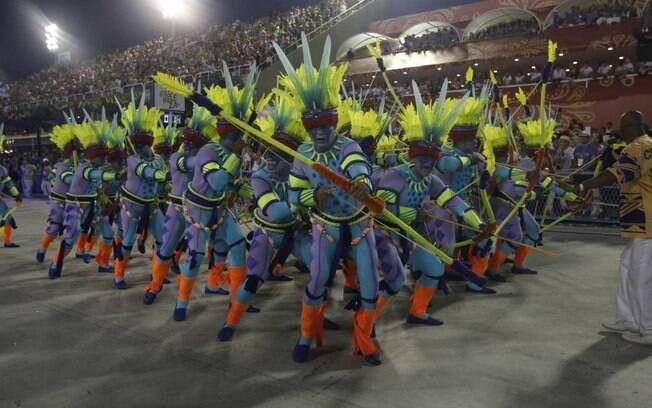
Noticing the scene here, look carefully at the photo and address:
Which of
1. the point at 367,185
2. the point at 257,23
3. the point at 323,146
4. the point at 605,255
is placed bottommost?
the point at 605,255

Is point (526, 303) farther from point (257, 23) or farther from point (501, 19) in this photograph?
point (257, 23)

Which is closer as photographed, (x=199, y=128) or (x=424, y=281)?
(x=424, y=281)

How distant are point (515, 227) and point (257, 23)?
22241 mm

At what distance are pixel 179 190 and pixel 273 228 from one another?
5.40 feet

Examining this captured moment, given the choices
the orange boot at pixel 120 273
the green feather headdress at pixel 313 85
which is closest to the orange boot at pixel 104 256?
the orange boot at pixel 120 273

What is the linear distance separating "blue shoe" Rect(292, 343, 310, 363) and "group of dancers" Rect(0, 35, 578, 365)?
12mm

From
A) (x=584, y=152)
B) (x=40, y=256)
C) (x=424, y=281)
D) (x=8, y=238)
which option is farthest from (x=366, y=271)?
(x=584, y=152)

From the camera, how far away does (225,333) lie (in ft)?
14.6

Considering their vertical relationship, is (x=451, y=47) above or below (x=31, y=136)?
above

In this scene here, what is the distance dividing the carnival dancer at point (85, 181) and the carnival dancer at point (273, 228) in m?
2.96

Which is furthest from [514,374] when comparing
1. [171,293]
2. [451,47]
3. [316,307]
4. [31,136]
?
[31,136]

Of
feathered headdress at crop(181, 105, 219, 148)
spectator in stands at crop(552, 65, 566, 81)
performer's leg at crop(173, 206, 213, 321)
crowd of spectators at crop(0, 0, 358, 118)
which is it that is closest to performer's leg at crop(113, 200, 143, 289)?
feathered headdress at crop(181, 105, 219, 148)

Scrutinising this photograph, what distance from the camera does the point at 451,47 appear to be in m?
18.3

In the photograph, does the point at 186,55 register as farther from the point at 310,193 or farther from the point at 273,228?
the point at 310,193
